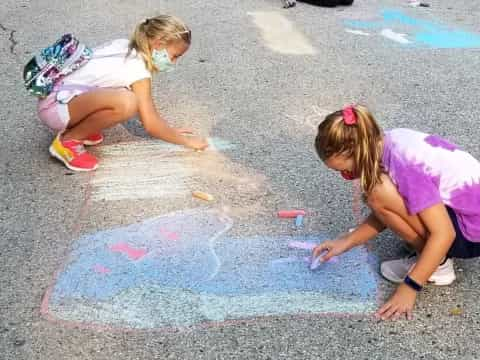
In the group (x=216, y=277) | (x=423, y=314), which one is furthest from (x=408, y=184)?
(x=216, y=277)

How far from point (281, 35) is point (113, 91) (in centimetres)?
276

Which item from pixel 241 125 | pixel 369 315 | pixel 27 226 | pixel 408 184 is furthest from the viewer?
pixel 241 125

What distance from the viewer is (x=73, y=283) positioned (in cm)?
253

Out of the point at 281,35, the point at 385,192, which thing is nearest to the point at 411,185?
the point at 385,192

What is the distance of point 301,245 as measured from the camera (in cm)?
277

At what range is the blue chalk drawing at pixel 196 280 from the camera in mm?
2379

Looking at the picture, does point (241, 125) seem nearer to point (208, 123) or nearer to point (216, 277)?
point (208, 123)

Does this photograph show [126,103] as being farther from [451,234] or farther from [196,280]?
[451,234]

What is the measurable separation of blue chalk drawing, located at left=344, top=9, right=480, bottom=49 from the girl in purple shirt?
11.1ft

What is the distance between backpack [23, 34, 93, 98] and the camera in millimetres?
3377

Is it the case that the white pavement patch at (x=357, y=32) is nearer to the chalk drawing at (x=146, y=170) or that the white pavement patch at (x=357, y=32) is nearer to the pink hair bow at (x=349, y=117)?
the chalk drawing at (x=146, y=170)

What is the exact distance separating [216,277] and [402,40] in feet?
12.2

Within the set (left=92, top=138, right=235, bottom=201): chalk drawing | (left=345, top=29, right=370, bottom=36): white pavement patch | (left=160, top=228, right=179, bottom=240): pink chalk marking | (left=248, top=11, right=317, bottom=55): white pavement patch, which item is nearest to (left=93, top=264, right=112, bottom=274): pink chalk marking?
(left=160, top=228, right=179, bottom=240): pink chalk marking

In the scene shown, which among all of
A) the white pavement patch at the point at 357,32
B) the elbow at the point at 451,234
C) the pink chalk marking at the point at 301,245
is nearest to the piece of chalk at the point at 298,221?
the pink chalk marking at the point at 301,245
